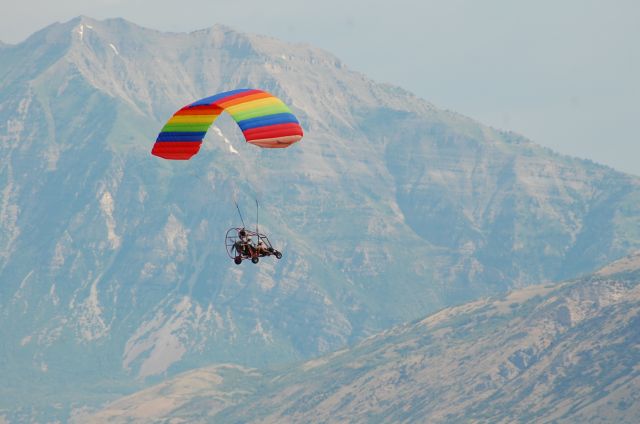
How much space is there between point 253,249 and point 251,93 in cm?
2132

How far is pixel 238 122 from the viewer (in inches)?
7387

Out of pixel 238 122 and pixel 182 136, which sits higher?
pixel 182 136

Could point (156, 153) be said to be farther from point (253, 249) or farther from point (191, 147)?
point (253, 249)

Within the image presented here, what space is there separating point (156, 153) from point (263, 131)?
15454 mm

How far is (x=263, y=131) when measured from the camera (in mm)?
185500

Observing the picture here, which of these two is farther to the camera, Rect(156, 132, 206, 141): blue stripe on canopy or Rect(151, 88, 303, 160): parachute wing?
Rect(156, 132, 206, 141): blue stripe on canopy

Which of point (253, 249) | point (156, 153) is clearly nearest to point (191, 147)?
point (156, 153)

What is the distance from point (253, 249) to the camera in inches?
7185

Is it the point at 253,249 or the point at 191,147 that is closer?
the point at 253,249

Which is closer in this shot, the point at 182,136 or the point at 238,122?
the point at 238,122

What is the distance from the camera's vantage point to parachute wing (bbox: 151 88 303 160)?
185625 mm

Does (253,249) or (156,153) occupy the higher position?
(156,153)

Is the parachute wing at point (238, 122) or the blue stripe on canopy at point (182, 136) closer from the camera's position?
the parachute wing at point (238, 122)

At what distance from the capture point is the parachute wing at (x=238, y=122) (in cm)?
18562
